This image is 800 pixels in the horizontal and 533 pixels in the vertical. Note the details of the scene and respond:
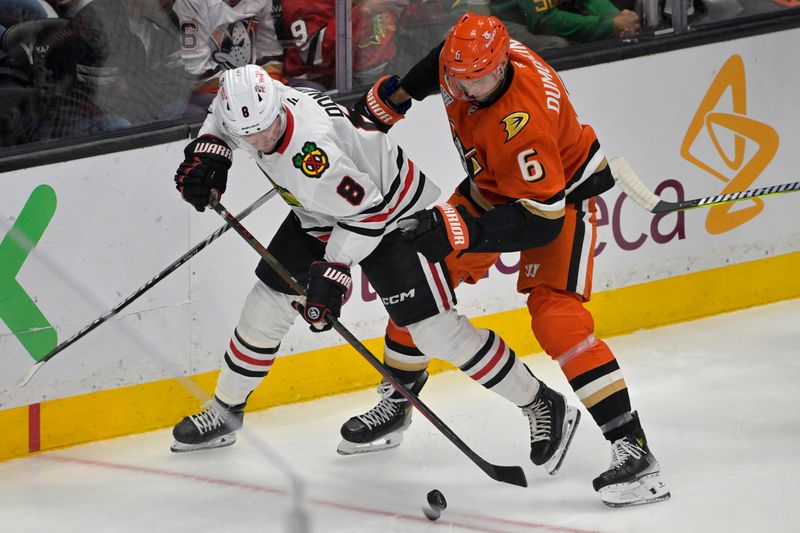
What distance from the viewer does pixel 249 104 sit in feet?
9.67

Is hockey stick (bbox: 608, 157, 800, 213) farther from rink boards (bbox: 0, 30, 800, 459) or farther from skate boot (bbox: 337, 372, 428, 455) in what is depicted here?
skate boot (bbox: 337, 372, 428, 455)

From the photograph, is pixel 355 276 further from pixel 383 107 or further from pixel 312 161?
pixel 312 161

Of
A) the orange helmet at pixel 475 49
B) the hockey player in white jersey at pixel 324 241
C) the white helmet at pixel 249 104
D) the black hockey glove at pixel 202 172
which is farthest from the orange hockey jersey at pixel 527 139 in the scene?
the black hockey glove at pixel 202 172

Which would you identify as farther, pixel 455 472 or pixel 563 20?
pixel 563 20

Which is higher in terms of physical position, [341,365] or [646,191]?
[646,191]

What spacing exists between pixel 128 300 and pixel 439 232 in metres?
1.03

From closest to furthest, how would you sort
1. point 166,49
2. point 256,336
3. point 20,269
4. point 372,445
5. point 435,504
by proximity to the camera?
point 435,504
point 256,336
point 20,269
point 372,445
point 166,49

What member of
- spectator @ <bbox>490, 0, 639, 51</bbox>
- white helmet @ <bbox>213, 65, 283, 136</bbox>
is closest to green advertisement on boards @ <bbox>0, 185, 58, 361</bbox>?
white helmet @ <bbox>213, 65, 283, 136</bbox>

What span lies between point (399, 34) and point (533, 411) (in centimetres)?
148

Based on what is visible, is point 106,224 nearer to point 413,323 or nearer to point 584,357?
point 413,323

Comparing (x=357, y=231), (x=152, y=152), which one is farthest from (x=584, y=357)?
(x=152, y=152)

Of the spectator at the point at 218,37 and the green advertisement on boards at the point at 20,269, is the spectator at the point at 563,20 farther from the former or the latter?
the green advertisement on boards at the point at 20,269

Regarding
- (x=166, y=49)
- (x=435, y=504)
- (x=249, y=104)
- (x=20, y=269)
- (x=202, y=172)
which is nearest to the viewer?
(x=249, y=104)

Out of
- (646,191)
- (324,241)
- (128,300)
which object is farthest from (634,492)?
(128,300)
